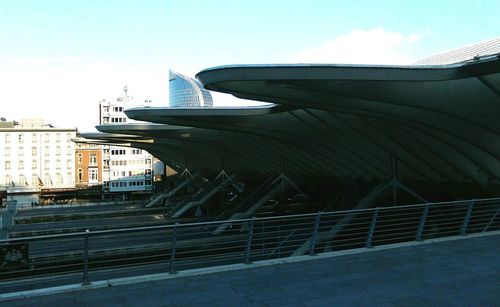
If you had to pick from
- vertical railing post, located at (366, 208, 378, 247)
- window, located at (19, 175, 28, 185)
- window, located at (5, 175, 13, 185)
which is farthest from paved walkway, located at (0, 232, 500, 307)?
window, located at (5, 175, 13, 185)

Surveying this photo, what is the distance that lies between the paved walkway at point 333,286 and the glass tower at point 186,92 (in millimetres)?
113891

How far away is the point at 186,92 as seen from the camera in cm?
13900

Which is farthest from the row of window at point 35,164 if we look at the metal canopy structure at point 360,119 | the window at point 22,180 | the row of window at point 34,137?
the metal canopy structure at point 360,119

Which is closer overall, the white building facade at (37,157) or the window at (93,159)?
the white building facade at (37,157)

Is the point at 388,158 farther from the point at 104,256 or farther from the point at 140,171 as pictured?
the point at 140,171

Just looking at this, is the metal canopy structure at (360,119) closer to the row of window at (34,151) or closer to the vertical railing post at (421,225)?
the vertical railing post at (421,225)

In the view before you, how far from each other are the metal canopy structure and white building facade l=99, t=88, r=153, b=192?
42.5 m

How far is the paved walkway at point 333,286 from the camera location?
22.0ft

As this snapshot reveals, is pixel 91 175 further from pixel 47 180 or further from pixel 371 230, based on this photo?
pixel 371 230

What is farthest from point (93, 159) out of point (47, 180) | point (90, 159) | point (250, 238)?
point (250, 238)

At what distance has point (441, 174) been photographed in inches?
995

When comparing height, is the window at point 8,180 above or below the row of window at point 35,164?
below

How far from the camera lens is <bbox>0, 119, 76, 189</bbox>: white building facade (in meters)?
84.0

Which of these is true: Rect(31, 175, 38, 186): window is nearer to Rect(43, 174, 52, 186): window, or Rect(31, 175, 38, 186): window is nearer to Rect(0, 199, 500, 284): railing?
Rect(43, 174, 52, 186): window
